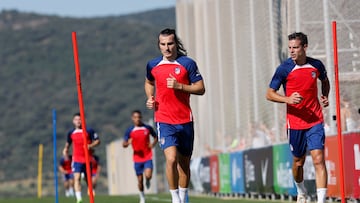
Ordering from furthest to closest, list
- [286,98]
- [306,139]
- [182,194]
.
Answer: [306,139] → [286,98] → [182,194]

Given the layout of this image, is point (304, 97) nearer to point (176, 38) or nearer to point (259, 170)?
point (176, 38)

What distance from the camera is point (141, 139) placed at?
84.7ft

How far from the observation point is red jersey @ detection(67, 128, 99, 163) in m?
25.1

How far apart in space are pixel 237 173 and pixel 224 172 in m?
1.75

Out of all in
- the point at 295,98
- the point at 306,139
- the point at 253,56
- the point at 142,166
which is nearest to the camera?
the point at 295,98

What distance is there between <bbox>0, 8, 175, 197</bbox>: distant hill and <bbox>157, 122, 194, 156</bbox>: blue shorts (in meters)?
71.6

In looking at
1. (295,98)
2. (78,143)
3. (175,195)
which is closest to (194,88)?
(175,195)

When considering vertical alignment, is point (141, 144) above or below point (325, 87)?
below

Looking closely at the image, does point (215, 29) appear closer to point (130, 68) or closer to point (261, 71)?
point (261, 71)

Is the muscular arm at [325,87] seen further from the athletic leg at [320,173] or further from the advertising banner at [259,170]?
the advertising banner at [259,170]

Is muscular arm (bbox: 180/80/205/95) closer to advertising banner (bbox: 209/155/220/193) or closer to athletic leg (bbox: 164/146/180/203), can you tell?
athletic leg (bbox: 164/146/180/203)

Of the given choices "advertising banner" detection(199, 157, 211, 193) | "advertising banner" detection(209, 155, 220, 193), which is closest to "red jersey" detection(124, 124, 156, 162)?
"advertising banner" detection(209, 155, 220, 193)

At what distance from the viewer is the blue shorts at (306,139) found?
14930 millimetres

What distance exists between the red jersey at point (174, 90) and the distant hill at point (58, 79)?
71.7m
